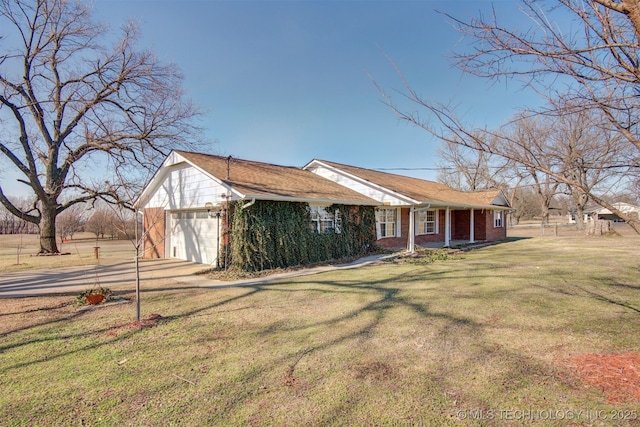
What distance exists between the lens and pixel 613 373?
353cm

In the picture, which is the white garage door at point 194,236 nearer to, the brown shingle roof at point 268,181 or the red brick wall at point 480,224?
the brown shingle roof at point 268,181

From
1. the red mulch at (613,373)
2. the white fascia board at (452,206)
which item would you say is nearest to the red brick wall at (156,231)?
the white fascia board at (452,206)

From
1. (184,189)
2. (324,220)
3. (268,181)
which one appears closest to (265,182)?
(268,181)

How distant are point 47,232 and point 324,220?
1569cm

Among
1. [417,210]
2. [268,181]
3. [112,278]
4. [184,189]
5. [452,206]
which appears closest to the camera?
[112,278]

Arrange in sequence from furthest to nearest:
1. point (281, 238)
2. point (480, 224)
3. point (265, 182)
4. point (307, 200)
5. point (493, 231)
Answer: point (493, 231) < point (480, 224) < point (265, 182) < point (307, 200) < point (281, 238)

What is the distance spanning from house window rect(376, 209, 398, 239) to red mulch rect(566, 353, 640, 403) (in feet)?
42.1

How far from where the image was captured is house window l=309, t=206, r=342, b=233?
13000mm

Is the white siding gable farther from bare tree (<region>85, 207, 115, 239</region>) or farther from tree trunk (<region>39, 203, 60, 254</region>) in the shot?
tree trunk (<region>39, 203, 60, 254</region>)

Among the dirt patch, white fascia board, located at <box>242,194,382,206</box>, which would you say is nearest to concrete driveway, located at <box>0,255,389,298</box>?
white fascia board, located at <box>242,194,382,206</box>

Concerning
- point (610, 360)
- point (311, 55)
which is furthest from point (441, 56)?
point (311, 55)

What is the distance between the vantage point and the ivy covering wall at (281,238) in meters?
10.3

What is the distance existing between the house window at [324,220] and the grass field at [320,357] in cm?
562

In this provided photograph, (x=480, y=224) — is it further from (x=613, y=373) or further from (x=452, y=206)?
(x=613, y=373)
